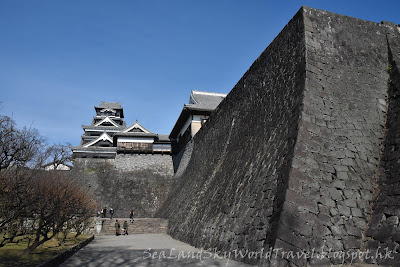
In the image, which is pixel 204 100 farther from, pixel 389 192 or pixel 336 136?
pixel 389 192

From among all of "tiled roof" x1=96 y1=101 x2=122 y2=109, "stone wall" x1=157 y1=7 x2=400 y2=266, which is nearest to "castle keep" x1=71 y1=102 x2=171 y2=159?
"tiled roof" x1=96 y1=101 x2=122 y2=109

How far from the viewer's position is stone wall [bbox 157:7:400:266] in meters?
5.45

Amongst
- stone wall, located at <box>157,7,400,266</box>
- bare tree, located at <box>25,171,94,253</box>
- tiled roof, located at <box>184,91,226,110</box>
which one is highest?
tiled roof, located at <box>184,91,226,110</box>

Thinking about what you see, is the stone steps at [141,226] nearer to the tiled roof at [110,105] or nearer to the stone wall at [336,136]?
the stone wall at [336,136]

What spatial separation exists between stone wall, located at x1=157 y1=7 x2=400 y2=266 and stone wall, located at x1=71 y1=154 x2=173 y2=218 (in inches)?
498

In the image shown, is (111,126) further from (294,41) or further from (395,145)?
(395,145)

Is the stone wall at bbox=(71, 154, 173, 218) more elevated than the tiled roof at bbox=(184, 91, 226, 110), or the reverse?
the tiled roof at bbox=(184, 91, 226, 110)

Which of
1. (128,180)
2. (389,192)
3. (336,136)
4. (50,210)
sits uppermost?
(336,136)

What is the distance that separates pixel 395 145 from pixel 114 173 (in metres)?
22.0

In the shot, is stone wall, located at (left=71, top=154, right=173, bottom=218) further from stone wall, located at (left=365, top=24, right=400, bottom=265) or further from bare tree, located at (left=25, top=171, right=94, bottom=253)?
stone wall, located at (left=365, top=24, right=400, bottom=265)

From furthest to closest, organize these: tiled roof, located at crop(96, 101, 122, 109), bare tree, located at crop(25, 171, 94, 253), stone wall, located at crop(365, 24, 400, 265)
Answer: tiled roof, located at crop(96, 101, 122, 109), bare tree, located at crop(25, 171, 94, 253), stone wall, located at crop(365, 24, 400, 265)

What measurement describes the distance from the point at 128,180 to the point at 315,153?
20.3 m

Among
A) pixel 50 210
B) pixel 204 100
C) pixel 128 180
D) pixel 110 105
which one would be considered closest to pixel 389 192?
pixel 50 210

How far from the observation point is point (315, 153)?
6309 mm
